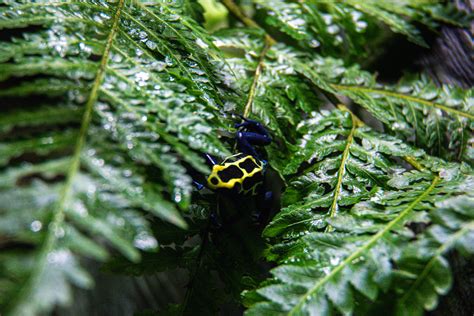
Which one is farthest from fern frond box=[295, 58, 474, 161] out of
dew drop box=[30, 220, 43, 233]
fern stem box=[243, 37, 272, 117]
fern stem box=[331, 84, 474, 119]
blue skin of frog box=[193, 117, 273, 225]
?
dew drop box=[30, 220, 43, 233]

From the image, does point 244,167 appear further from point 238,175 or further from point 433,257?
point 433,257

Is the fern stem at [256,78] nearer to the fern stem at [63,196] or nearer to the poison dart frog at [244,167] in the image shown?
the poison dart frog at [244,167]

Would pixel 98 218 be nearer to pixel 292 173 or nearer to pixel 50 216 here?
pixel 50 216

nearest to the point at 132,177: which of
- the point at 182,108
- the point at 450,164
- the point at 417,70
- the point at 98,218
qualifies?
the point at 98,218

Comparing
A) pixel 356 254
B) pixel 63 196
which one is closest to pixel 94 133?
pixel 63 196

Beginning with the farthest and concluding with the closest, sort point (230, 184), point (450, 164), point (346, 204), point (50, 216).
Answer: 1. point (230, 184)
2. point (450, 164)
3. point (346, 204)
4. point (50, 216)

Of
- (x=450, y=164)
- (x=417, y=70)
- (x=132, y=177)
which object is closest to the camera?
(x=132, y=177)

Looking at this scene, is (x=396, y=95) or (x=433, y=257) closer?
(x=433, y=257)

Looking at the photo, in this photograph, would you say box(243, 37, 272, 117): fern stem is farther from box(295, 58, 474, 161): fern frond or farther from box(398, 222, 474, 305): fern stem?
box(398, 222, 474, 305): fern stem

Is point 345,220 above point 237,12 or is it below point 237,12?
below
